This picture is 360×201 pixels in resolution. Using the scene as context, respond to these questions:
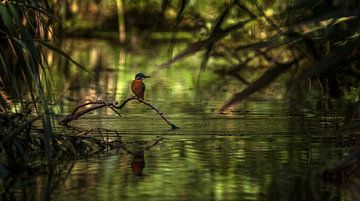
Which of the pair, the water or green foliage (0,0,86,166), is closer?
green foliage (0,0,86,166)

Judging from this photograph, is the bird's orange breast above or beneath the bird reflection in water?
above

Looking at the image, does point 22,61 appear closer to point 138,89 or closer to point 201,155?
point 201,155

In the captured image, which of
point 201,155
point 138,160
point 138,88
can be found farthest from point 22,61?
point 138,88

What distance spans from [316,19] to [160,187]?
1.68 metres

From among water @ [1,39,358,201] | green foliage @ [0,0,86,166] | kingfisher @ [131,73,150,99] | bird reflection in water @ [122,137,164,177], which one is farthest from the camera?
kingfisher @ [131,73,150,99]

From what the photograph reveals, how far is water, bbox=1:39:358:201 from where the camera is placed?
6414 mm

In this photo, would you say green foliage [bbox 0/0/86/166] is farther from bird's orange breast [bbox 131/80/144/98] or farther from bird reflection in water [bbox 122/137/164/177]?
bird's orange breast [bbox 131/80/144/98]

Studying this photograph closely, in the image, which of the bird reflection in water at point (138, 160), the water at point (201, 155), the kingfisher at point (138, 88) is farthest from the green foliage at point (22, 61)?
the kingfisher at point (138, 88)

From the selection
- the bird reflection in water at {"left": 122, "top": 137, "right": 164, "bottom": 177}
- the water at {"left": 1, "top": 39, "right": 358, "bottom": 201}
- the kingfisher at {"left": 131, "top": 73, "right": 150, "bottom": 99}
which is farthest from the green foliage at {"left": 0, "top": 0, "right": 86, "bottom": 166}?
the kingfisher at {"left": 131, "top": 73, "right": 150, "bottom": 99}

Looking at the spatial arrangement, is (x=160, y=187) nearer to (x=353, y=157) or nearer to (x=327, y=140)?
(x=353, y=157)

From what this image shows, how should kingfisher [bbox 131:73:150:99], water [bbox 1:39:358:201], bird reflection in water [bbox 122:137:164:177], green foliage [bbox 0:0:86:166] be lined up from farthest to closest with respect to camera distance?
1. kingfisher [bbox 131:73:150:99]
2. bird reflection in water [bbox 122:137:164:177]
3. water [bbox 1:39:358:201]
4. green foliage [bbox 0:0:86:166]

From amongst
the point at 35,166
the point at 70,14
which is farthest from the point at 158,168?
the point at 70,14

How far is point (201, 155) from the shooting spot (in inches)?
314

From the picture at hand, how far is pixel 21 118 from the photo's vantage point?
7555 mm
